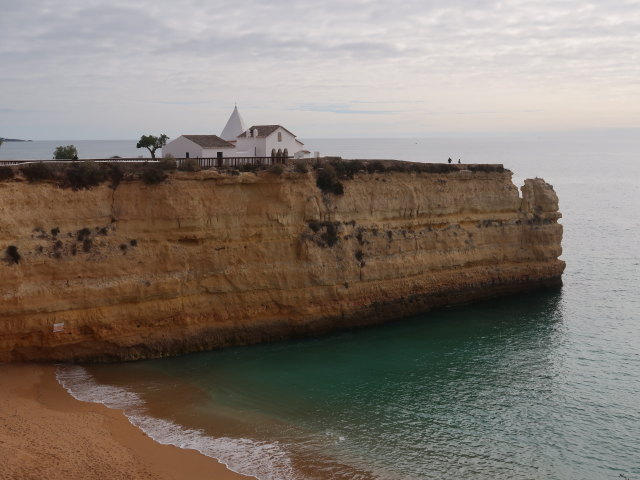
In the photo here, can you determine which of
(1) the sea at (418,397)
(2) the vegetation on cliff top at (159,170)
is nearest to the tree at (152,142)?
(2) the vegetation on cliff top at (159,170)

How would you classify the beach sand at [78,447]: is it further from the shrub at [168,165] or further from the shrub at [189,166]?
the shrub at [189,166]

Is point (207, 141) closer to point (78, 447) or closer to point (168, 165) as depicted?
point (168, 165)

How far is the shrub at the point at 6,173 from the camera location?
2342 centimetres

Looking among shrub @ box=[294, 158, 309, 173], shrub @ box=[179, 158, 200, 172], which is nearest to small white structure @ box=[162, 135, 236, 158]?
shrub @ box=[294, 158, 309, 173]

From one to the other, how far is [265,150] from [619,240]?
33.2m

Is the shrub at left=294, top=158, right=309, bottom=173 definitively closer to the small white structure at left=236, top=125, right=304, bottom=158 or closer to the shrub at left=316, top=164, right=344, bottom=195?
the shrub at left=316, top=164, right=344, bottom=195

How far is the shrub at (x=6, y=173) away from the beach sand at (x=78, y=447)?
7.96 m

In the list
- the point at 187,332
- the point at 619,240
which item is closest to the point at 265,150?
the point at 187,332

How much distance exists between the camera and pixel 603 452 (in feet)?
59.2

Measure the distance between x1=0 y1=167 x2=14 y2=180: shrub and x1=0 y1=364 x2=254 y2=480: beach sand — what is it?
7.96m

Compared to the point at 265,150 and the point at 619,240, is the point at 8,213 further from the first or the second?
the point at 619,240

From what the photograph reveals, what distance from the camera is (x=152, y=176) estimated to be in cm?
2573

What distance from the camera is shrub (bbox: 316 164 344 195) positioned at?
97.6 feet

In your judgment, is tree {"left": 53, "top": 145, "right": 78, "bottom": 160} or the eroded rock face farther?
tree {"left": 53, "top": 145, "right": 78, "bottom": 160}
